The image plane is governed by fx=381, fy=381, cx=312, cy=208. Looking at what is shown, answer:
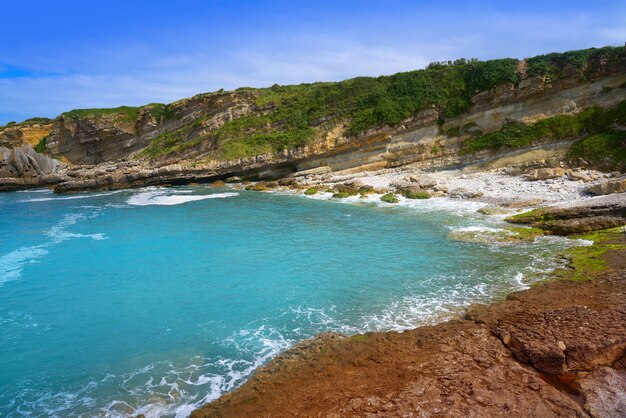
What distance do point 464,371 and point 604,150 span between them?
28780 millimetres

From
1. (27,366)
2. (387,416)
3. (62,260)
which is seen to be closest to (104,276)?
(62,260)

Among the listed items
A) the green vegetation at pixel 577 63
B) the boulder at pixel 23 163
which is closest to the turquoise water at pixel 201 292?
the green vegetation at pixel 577 63

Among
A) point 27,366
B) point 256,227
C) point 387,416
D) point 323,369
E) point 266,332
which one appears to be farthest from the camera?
point 256,227

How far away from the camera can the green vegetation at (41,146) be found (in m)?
61.8

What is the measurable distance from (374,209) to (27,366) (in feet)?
70.2

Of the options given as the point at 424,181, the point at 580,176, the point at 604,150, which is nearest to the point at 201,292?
the point at 424,181

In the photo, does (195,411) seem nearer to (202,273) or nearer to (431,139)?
(202,273)

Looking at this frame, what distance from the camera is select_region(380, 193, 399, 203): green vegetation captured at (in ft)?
95.5

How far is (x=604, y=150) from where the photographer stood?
1115 inches

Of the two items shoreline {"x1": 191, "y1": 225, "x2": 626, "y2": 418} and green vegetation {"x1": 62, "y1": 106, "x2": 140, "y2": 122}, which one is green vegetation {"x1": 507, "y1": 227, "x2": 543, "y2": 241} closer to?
shoreline {"x1": 191, "y1": 225, "x2": 626, "y2": 418}

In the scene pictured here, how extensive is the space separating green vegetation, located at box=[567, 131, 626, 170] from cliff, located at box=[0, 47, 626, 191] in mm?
465

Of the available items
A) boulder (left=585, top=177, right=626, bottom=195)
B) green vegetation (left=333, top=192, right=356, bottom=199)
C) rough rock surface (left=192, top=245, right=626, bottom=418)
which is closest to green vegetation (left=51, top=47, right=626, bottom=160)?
green vegetation (left=333, top=192, right=356, bottom=199)

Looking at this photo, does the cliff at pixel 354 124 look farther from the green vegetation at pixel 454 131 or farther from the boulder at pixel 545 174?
the boulder at pixel 545 174

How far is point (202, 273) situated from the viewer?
15.8 m
